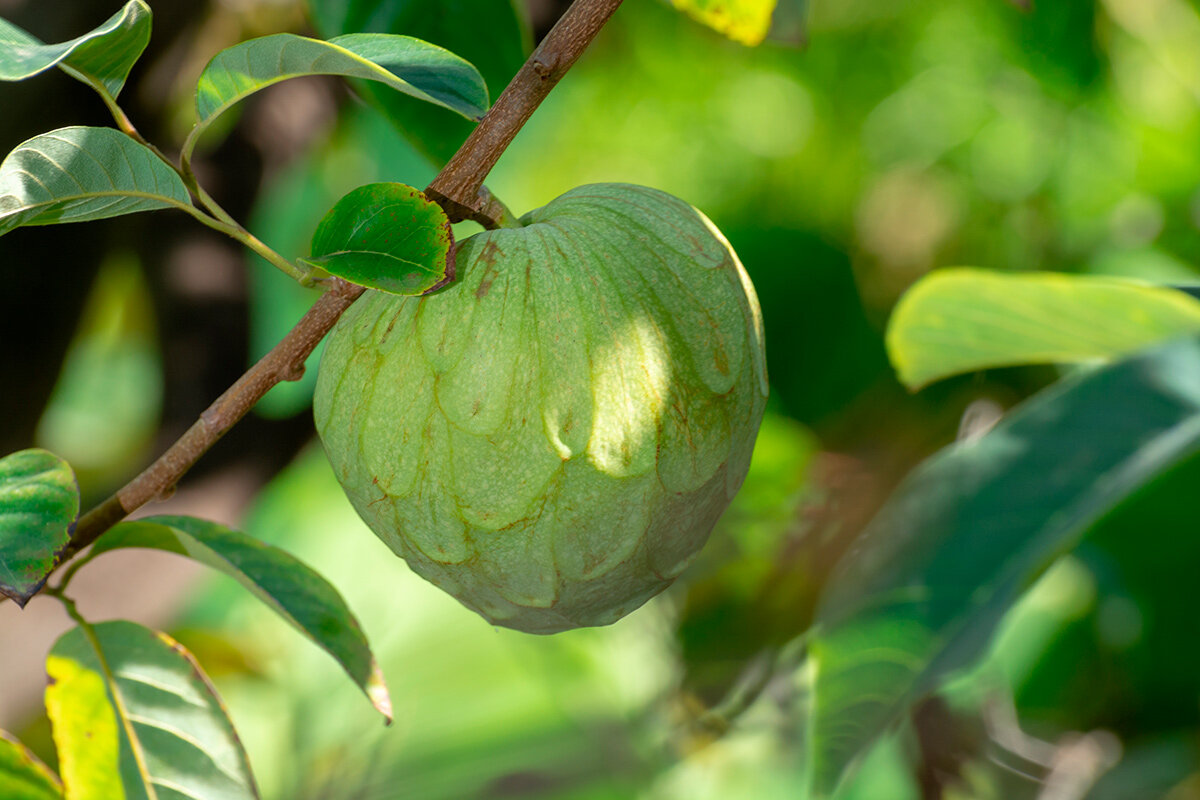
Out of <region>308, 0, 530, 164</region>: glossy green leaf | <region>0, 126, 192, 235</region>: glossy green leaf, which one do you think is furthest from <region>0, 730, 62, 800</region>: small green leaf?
<region>308, 0, 530, 164</region>: glossy green leaf

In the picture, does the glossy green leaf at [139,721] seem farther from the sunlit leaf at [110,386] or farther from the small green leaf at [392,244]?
the sunlit leaf at [110,386]

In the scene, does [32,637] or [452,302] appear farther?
[32,637]

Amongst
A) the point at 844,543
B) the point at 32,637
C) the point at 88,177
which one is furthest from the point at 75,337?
the point at 844,543

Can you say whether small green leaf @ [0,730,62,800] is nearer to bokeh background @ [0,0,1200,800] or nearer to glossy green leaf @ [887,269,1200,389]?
bokeh background @ [0,0,1200,800]

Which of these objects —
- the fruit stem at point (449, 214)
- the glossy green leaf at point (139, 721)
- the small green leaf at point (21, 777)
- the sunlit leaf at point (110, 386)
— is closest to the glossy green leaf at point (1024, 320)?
the fruit stem at point (449, 214)

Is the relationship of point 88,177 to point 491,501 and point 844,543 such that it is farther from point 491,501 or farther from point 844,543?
point 844,543

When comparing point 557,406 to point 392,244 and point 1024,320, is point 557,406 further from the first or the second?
point 1024,320
